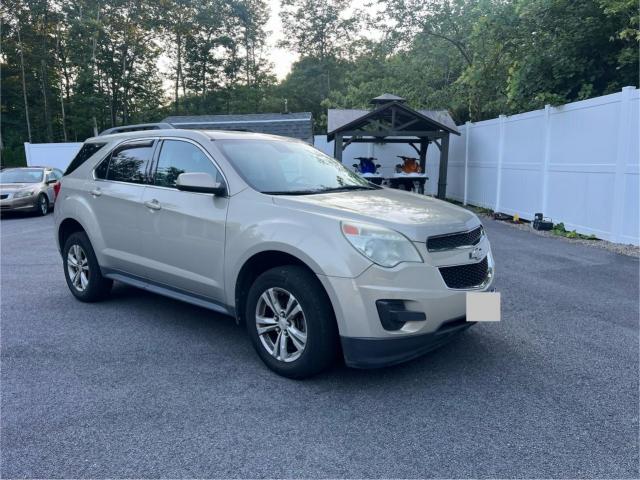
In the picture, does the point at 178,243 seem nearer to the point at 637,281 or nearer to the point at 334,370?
the point at 334,370

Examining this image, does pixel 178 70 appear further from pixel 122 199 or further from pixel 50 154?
pixel 122 199

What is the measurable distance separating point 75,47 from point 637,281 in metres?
33.5

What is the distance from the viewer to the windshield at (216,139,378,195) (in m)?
4.18

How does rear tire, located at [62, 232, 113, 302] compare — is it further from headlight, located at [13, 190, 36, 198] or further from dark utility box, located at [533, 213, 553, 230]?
headlight, located at [13, 190, 36, 198]

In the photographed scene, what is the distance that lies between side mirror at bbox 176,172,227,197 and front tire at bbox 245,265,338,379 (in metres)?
0.82

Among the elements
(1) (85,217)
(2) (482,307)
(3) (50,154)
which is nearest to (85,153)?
(1) (85,217)

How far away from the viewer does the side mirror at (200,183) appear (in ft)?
13.0

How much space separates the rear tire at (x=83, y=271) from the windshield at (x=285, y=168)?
215 cm

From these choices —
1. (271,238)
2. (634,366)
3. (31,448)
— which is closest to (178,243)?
(271,238)

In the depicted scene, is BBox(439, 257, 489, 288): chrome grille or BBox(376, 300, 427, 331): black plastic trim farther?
BBox(439, 257, 489, 288): chrome grille

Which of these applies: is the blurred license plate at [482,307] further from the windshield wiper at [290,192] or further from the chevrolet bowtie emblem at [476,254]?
the windshield wiper at [290,192]

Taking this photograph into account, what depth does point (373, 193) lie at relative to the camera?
4.45 meters

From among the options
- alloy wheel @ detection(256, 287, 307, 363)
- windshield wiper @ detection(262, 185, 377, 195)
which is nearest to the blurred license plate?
alloy wheel @ detection(256, 287, 307, 363)

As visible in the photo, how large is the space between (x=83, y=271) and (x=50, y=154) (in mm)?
19749
